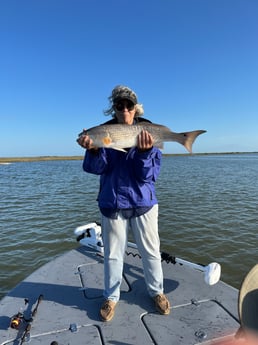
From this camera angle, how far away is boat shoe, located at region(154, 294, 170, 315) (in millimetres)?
3805

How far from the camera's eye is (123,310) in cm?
392

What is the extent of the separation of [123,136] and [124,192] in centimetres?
73

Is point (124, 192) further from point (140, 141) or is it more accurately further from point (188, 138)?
point (188, 138)

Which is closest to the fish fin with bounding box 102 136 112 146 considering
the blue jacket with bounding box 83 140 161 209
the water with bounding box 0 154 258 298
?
the blue jacket with bounding box 83 140 161 209

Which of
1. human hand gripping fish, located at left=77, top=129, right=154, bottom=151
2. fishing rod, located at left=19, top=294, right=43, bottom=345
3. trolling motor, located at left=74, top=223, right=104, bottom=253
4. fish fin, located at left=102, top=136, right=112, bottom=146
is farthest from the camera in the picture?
trolling motor, located at left=74, top=223, right=104, bottom=253

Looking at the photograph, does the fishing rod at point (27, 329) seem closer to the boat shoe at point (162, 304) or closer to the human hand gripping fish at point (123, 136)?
the boat shoe at point (162, 304)

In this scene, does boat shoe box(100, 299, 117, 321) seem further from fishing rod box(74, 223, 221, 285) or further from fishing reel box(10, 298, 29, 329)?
fishing rod box(74, 223, 221, 285)

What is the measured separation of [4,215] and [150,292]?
38.0 ft

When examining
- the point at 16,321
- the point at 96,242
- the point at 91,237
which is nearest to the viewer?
the point at 16,321

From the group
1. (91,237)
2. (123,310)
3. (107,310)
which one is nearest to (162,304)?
(123,310)

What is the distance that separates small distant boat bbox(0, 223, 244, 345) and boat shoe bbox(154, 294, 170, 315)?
0.07 metres

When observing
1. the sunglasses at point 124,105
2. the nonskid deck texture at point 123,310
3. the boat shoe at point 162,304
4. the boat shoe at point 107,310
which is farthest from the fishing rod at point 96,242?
the sunglasses at point 124,105

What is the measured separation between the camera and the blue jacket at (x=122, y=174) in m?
3.64

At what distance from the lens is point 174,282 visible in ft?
15.2
